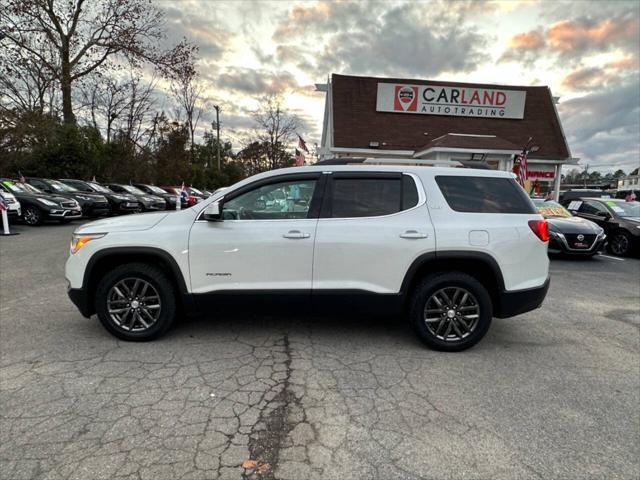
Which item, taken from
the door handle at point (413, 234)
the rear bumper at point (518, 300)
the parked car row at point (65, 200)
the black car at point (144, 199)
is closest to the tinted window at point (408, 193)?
the door handle at point (413, 234)

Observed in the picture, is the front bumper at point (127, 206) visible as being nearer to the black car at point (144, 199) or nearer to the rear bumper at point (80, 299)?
the black car at point (144, 199)

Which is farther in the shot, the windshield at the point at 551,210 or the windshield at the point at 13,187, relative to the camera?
the windshield at the point at 13,187

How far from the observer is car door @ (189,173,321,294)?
3.59 meters

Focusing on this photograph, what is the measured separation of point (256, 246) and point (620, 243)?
10902 millimetres

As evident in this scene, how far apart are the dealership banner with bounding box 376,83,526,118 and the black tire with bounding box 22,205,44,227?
53.7 ft

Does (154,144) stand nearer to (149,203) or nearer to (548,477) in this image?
(149,203)

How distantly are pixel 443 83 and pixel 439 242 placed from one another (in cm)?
2028

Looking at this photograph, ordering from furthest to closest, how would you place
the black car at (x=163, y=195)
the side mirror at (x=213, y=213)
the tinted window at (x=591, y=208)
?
the black car at (x=163, y=195), the tinted window at (x=591, y=208), the side mirror at (x=213, y=213)

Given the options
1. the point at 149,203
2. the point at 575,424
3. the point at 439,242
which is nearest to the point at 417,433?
the point at 575,424

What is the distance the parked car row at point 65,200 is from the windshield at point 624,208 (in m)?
11.5

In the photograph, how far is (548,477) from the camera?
216cm

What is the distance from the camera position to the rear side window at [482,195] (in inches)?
146

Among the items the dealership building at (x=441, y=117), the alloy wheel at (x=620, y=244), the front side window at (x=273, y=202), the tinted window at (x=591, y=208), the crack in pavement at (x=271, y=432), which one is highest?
the dealership building at (x=441, y=117)

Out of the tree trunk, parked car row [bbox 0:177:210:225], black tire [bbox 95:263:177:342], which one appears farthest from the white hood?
the tree trunk
